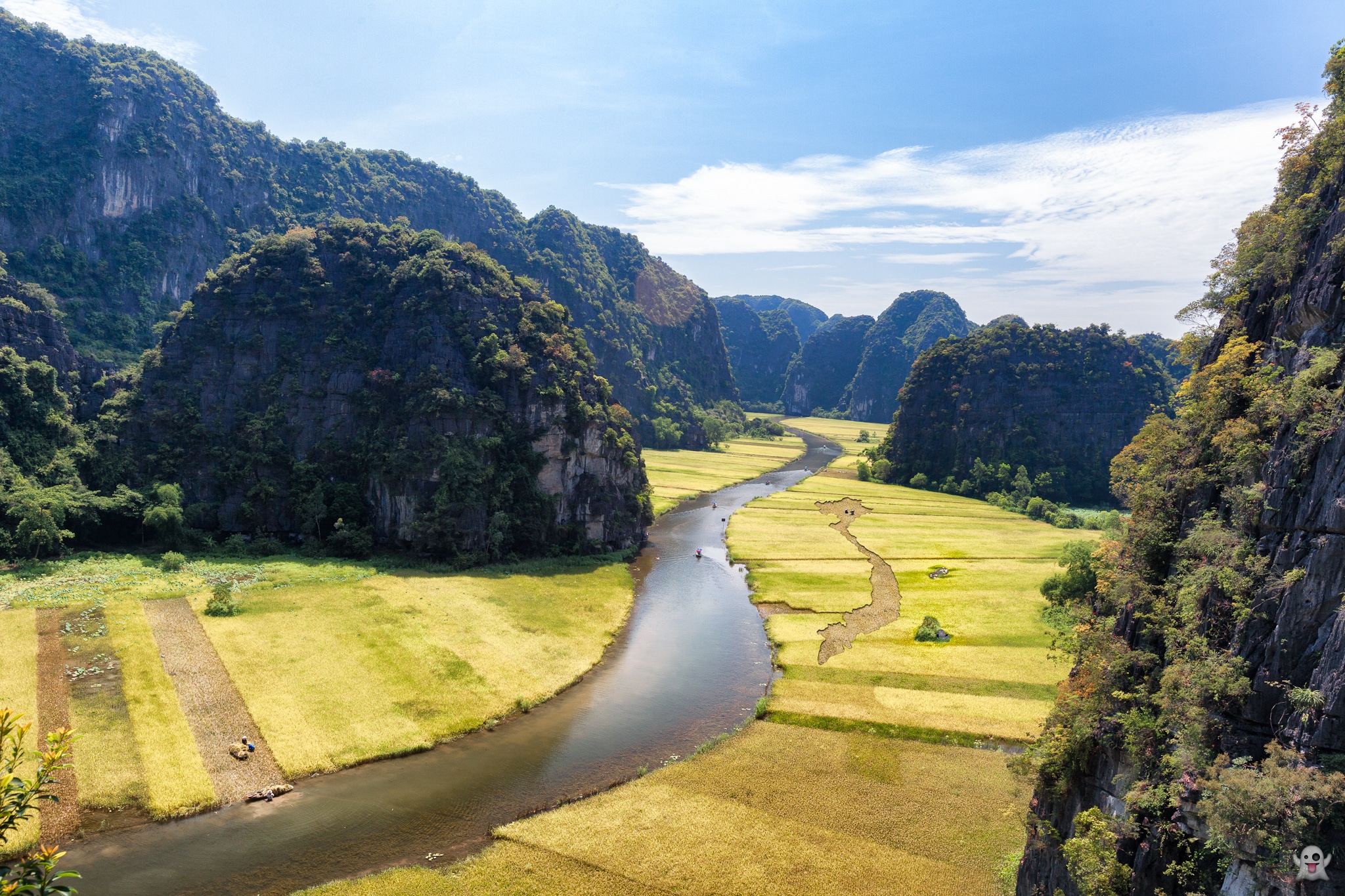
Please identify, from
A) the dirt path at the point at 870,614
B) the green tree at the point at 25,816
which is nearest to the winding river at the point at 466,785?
the dirt path at the point at 870,614

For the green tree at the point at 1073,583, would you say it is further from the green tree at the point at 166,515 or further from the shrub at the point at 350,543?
the green tree at the point at 166,515

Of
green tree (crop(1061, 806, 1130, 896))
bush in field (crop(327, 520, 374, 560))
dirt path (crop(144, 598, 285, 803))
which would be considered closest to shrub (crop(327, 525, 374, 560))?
bush in field (crop(327, 520, 374, 560))

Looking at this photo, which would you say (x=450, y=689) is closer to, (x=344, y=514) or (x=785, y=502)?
(x=344, y=514)

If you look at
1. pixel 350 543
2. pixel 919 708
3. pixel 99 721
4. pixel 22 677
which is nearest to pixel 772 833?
pixel 919 708

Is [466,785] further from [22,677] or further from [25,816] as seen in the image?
[25,816]

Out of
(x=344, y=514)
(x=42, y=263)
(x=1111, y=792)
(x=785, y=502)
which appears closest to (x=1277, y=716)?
(x=1111, y=792)

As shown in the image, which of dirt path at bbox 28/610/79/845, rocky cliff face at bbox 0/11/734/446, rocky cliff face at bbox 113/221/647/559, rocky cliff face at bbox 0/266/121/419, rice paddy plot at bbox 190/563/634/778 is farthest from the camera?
rocky cliff face at bbox 0/11/734/446

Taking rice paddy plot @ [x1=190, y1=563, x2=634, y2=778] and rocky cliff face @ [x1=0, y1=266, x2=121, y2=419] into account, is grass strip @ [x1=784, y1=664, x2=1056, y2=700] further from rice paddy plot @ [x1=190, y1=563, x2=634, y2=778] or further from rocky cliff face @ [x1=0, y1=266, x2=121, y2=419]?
rocky cliff face @ [x1=0, y1=266, x2=121, y2=419]
